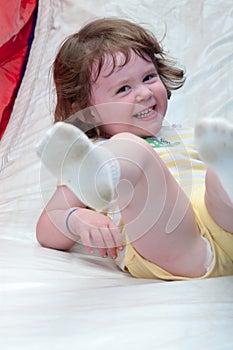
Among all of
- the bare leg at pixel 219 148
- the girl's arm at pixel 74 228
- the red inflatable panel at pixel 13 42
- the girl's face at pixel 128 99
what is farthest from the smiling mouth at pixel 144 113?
the red inflatable panel at pixel 13 42

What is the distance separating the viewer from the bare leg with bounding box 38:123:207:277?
0.75 meters

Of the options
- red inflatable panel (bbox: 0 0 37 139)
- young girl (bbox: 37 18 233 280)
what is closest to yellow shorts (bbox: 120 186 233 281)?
young girl (bbox: 37 18 233 280)

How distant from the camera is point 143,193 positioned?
0.82 m

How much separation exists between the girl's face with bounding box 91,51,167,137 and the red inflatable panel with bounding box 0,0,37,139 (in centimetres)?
79

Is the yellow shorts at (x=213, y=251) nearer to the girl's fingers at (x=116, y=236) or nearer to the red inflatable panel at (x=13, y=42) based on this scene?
the girl's fingers at (x=116, y=236)

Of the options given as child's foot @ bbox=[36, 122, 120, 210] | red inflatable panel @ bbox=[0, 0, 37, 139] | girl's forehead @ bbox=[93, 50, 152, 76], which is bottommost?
red inflatable panel @ bbox=[0, 0, 37, 139]

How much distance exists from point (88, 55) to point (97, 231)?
0.33 metres

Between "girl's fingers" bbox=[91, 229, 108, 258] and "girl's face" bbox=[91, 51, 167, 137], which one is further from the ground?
"girl's face" bbox=[91, 51, 167, 137]

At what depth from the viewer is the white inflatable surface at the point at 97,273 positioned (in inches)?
29.2

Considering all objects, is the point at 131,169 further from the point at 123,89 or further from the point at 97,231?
the point at 123,89

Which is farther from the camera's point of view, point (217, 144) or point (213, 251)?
point (213, 251)

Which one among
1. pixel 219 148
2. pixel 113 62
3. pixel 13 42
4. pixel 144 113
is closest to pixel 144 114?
pixel 144 113

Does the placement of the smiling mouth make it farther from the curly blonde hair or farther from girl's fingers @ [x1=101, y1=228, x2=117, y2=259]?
girl's fingers @ [x1=101, y1=228, x2=117, y2=259]

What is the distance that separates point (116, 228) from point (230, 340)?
0.28 meters
